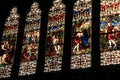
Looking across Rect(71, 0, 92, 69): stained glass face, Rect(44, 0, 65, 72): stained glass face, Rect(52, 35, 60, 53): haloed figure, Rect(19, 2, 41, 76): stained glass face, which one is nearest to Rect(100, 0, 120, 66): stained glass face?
Rect(71, 0, 92, 69): stained glass face

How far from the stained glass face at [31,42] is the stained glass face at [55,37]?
0.40m

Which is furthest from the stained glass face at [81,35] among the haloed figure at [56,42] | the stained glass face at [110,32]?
the haloed figure at [56,42]

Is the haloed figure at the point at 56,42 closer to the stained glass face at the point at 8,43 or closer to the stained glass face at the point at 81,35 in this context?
the stained glass face at the point at 81,35

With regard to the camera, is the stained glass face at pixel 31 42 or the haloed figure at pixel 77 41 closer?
the haloed figure at pixel 77 41

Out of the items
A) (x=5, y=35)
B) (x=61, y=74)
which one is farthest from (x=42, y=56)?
(x=5, y=35)

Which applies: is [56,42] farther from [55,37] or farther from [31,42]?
[31,42]

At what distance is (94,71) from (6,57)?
340cm

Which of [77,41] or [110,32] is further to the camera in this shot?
[77,41]

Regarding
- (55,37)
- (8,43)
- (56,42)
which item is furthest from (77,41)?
(8,43)

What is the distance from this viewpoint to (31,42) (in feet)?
43.3

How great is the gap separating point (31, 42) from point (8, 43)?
0.91 metres

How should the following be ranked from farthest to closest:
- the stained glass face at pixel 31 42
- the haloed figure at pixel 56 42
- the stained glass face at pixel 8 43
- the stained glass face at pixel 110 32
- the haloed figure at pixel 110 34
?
the stained glass face at pixel 8 43 < the stained glass face at pixel 31 42 < the haloed figure at pixel 56 42 < the haloed figure at pixel 110 34 < the stained glass face at pixel 110 32

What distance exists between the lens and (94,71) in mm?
11164

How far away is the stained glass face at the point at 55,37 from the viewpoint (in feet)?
40.2
